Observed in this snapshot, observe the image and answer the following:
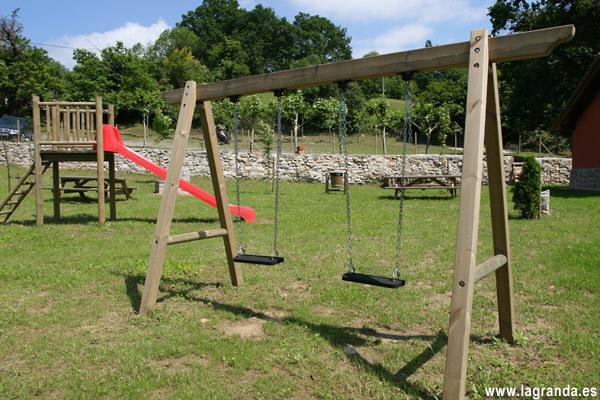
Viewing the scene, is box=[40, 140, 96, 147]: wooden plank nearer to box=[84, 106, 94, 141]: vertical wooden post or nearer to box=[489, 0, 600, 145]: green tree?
box=[84, 106, 94, 141]: vertical wooden post

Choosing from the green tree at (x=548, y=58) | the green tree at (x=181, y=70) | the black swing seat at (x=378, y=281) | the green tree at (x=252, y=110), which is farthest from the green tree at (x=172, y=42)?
the black swing seat at (x=378, y=281)

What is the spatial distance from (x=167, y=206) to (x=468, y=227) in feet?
8.79

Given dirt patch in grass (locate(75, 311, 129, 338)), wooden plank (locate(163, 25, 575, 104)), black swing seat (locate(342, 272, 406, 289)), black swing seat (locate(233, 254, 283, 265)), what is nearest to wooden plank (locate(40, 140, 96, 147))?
wooden plank (locate(163, 25, 575, 104))

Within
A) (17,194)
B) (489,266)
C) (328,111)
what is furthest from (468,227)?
(328,111)

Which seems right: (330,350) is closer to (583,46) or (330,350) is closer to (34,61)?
(583,46)

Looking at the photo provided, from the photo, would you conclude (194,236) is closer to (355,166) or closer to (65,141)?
(65,141)

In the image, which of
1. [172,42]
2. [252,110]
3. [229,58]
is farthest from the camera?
[172,42]

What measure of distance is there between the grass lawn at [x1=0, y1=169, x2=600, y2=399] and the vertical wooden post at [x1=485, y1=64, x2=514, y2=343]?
253mm

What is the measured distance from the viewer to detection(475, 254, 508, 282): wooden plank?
122 inches

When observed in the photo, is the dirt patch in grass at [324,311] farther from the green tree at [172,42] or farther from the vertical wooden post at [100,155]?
the green tree at [172,42]

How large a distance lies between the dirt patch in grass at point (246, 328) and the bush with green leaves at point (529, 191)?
24.8 feet

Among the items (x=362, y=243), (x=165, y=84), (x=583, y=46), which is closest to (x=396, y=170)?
(x=583, y=46)

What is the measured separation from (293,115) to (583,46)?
18.5 meters

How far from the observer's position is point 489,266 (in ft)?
10.8
